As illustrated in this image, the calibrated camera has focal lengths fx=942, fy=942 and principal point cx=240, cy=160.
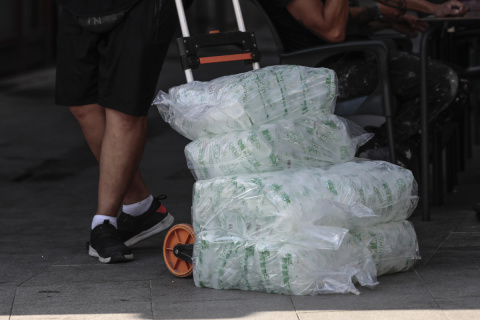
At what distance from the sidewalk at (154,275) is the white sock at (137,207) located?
0.16 metres

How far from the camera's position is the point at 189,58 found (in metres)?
3.57

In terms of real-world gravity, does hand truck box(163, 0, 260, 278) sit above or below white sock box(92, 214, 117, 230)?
above

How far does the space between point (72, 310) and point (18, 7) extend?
1208cm

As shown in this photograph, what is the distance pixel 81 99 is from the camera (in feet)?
12.8

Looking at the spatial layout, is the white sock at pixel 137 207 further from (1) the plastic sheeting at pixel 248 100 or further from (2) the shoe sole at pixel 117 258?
(1) the plastic sheeting at pixel 248 100

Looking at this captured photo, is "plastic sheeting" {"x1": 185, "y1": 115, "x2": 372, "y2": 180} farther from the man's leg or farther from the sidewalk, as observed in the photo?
the man's leg

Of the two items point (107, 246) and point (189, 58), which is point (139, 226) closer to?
point (107, 246)

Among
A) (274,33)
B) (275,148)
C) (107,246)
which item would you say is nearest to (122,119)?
(107,246)

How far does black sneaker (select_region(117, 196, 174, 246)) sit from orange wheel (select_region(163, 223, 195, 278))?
493 millimetres

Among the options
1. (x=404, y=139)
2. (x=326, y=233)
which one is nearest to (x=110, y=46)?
(x=326, y=233)

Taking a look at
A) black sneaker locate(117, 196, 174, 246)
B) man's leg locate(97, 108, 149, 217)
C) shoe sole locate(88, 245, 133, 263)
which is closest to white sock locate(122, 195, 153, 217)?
black sneaker locate(117, 196, 174, 246)

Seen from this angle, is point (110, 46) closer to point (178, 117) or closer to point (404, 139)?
point (178, 117)

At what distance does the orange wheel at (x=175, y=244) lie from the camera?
3408mm

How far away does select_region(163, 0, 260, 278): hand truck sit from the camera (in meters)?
3.41
